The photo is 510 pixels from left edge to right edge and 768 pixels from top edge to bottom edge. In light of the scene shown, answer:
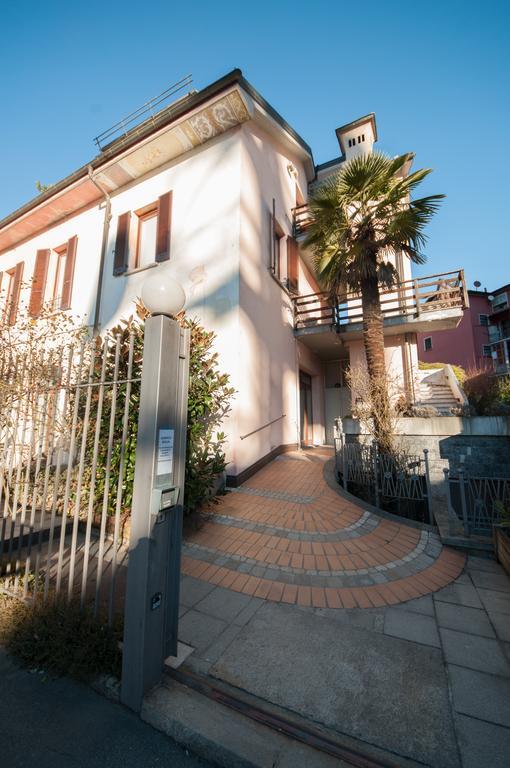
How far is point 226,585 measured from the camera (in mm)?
2775

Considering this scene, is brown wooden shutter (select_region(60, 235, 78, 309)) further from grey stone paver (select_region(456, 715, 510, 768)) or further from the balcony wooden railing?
grey stone paver (select_region(456, 715, 510, 768))

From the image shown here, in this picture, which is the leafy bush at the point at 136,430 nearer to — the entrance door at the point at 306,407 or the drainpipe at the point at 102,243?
the drainpipe at the point at 102,243

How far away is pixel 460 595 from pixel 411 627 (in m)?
0.85

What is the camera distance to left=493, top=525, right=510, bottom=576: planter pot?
3.16 m

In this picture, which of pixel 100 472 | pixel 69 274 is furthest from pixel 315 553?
pixel 69 274

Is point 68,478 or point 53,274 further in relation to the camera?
point 53,274

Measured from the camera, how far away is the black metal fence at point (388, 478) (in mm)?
5117

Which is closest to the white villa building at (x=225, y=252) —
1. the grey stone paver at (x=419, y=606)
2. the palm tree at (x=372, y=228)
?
the palm tree at (x=372, y=228)

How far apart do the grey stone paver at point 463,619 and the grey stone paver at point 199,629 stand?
1763mm

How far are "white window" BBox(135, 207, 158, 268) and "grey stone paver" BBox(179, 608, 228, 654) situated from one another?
7.99 m

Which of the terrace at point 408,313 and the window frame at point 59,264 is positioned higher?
the window frame at point 59,264

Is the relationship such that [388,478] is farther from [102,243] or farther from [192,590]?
[102,243]

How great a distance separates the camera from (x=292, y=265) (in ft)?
31.4

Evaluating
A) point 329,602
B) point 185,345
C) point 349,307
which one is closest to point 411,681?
point 329,602
